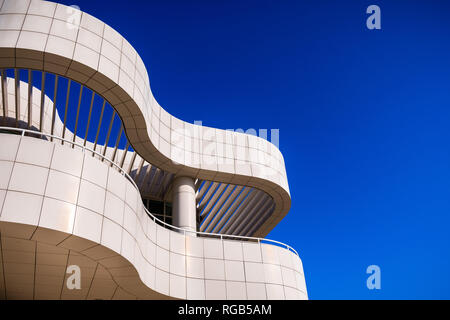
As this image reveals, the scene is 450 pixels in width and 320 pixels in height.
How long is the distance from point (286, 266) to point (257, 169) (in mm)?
6651

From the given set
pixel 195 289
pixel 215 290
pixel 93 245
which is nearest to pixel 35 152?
pixel 93 245

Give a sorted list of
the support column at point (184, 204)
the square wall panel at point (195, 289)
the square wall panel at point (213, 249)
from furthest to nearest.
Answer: the support column at point (184, 204), the square wall panel at point (213, 249), the square wall panel at point (195, 289)

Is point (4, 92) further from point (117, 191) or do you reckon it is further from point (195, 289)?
point (195, 289)

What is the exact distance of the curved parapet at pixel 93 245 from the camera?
13.5 m

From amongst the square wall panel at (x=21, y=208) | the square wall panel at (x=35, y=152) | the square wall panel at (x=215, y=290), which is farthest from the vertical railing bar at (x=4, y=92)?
the square wall panel at (x=215, y=290)

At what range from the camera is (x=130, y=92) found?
65.2ft

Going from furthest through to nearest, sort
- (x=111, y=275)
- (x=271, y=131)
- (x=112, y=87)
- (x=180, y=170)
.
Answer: (x=271, y=131), (x=180, y=170), (x=112, y=87), (x=111, y=275)

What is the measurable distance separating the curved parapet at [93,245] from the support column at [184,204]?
265 cm

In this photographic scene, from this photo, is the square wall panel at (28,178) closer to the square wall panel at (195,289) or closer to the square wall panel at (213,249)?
the square wall panel at (195,289)

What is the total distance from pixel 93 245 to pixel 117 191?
2597 mm

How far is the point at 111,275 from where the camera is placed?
16422 mm

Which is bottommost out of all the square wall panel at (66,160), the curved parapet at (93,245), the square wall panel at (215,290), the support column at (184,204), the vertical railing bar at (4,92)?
the square wall panel at (215,290)
